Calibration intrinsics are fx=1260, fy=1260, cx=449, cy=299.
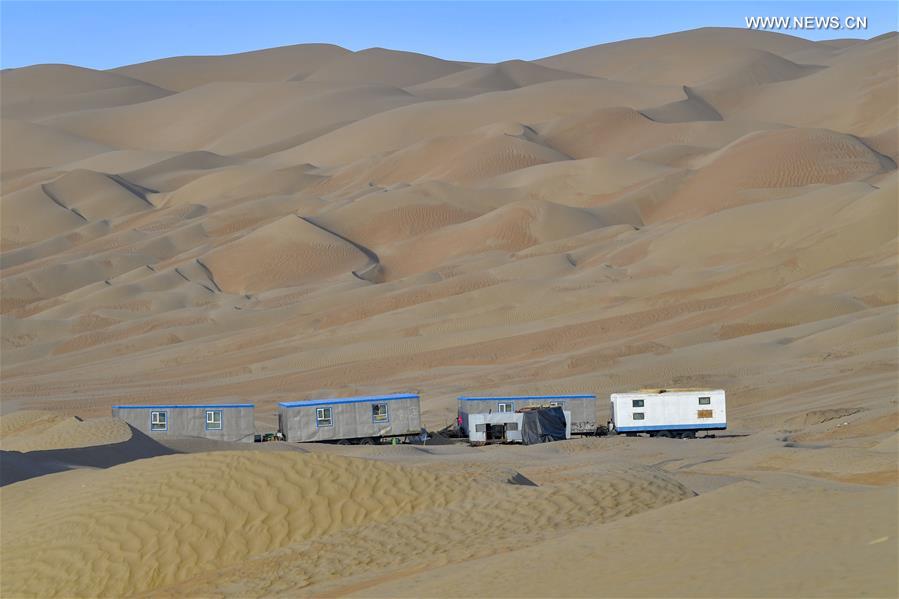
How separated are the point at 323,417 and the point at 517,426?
4808mm

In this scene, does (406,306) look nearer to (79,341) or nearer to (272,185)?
(79,341)

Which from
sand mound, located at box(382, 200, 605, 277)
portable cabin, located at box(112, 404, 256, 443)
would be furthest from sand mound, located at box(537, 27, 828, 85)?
portable cabin, located at box(112, 404, 256, 443)

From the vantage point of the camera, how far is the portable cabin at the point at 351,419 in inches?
1220

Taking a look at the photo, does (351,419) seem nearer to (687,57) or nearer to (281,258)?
(281,258)

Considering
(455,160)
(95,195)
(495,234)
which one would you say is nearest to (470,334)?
(495,234)

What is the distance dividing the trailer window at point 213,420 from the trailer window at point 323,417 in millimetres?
2490

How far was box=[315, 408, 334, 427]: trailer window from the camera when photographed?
102ft

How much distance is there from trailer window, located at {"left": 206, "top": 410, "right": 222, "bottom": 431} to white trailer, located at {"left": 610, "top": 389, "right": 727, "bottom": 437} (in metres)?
9.87

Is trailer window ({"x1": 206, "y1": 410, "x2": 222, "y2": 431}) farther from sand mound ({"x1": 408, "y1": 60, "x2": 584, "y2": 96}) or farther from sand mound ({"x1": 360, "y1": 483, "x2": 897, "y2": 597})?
sand mound ({"x1": 408, "y1": 60, "x2": 584, "y2": 96})

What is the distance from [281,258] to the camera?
70.0 m

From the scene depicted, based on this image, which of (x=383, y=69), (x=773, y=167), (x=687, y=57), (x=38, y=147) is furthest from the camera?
(x=383, y=69)

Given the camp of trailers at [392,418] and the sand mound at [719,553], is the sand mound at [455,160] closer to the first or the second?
the camp of trailers at [392,418]

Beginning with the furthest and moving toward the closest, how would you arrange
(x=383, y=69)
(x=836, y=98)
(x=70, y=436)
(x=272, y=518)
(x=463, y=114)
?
(x=383, y=69) < (x=463, y=114) < (x=836, y=98) < (x=70, y=436) < (x=272, y=518)

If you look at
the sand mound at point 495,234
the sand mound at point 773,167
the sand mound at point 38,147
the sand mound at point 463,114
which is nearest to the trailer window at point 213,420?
the sand mound at point 495,234
